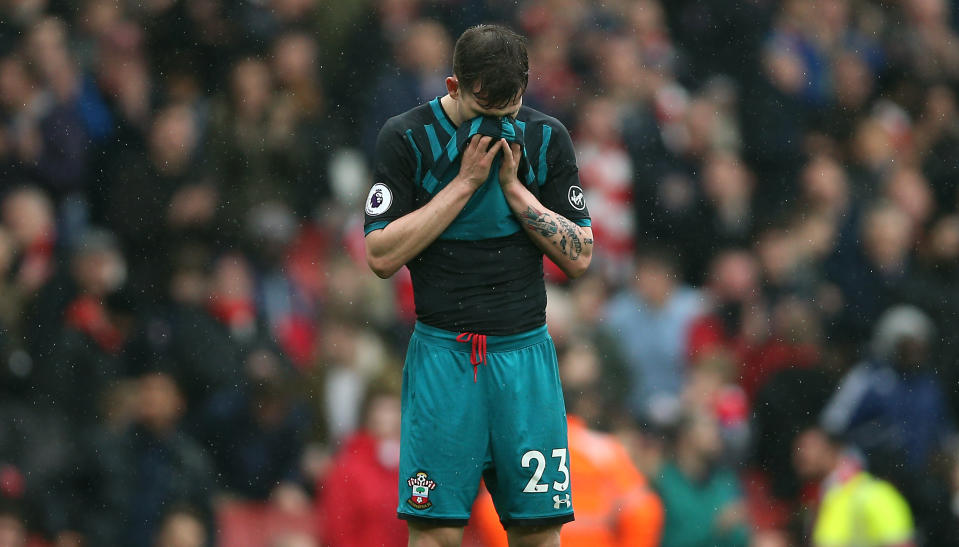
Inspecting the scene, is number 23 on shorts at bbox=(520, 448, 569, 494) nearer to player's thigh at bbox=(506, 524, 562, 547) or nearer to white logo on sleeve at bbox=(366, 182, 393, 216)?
player's thigh at bbox=(506, 524, 562, 547)

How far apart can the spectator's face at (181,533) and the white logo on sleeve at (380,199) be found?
167 inches

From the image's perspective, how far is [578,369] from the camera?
831 cm

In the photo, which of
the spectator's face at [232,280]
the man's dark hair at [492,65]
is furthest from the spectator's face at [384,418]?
the man's dark hair at [492,65]

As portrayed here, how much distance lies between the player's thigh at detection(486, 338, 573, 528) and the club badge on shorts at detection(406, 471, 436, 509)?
0.22 meters

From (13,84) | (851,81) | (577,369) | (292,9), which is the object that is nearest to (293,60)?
(292,9)

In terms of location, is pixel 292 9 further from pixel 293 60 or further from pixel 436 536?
pixel 436 536

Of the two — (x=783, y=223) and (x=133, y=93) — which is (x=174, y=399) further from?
(x=783, y=223)

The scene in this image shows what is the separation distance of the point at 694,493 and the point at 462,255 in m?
4.20

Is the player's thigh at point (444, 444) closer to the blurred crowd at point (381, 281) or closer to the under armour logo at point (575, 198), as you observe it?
the under armour logo at point (575, 198)

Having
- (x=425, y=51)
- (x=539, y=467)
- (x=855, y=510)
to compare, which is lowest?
(x=855, y=510)

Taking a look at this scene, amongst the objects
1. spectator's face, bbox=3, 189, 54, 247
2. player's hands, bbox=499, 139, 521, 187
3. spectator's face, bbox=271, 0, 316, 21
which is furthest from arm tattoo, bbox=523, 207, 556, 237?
spectator's face, bbox=271, 0, 316, 21

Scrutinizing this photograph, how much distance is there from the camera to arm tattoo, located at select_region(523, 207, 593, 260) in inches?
172

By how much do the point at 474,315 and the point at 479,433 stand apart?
36 centimetres

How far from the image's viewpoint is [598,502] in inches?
256
